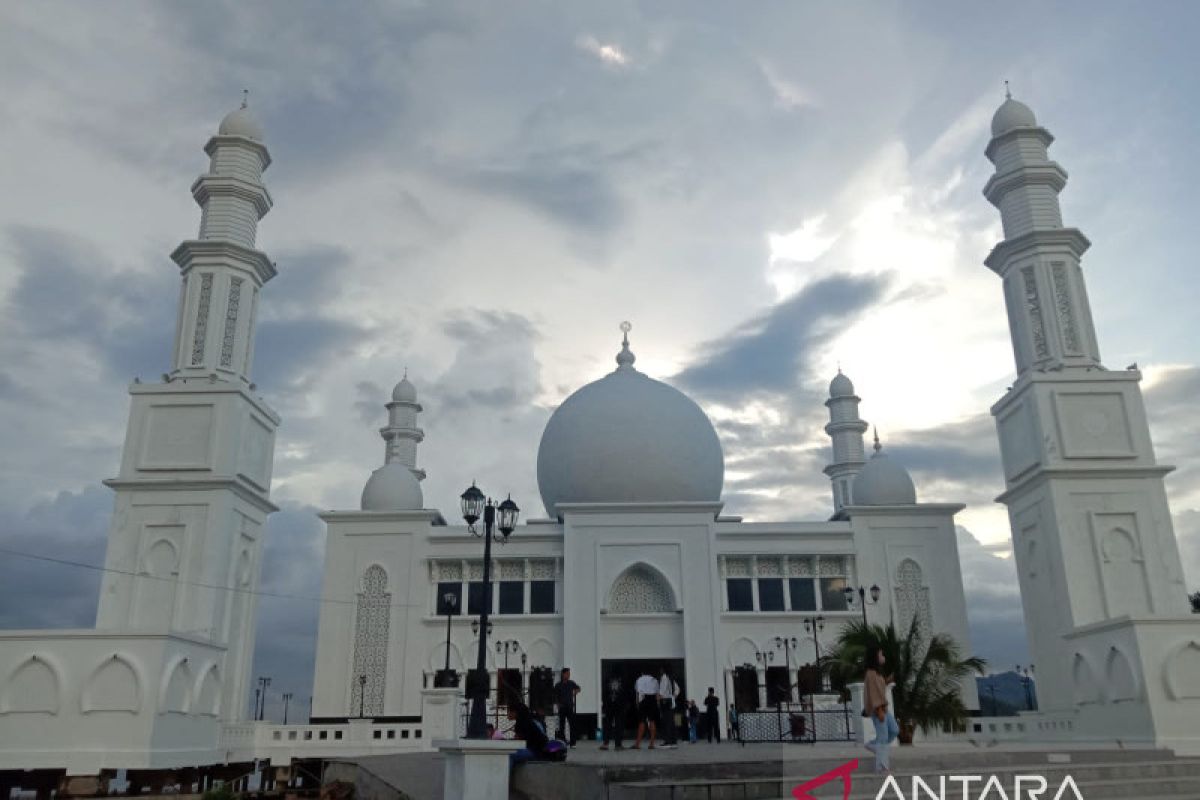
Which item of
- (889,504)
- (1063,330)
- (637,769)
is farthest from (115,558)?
(1063,330)

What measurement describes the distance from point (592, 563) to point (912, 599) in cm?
1077

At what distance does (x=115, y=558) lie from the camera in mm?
23359

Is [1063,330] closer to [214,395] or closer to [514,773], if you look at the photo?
[514,773]

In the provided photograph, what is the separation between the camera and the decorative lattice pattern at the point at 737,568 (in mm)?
30375

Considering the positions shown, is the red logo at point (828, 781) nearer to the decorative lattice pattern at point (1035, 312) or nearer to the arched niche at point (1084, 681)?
the arched niche at point (1084, 681)

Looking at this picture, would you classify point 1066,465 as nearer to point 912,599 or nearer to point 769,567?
point 912,599

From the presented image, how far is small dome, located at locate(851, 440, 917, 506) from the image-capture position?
105 ft

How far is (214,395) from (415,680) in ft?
36.2

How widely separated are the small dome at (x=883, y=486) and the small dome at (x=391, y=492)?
15943mm

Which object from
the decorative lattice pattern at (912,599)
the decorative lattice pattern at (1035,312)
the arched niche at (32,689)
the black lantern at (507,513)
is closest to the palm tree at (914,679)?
the black lantern at (507,513)

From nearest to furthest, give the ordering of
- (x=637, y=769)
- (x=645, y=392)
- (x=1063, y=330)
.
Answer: (x=637, y=769) < (x=1063, y=330) < (x=645, y=392)

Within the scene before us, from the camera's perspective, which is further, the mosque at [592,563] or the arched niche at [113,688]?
the mosque at [592,563]

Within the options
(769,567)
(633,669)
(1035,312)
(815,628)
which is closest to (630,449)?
(769,567)

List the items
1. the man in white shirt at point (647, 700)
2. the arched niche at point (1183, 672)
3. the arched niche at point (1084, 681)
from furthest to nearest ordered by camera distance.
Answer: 1. the arched niche at point (1084, 681)
2. the arched niche at point (1183, 672)
3. the man in white shirt at point (647, 700)
